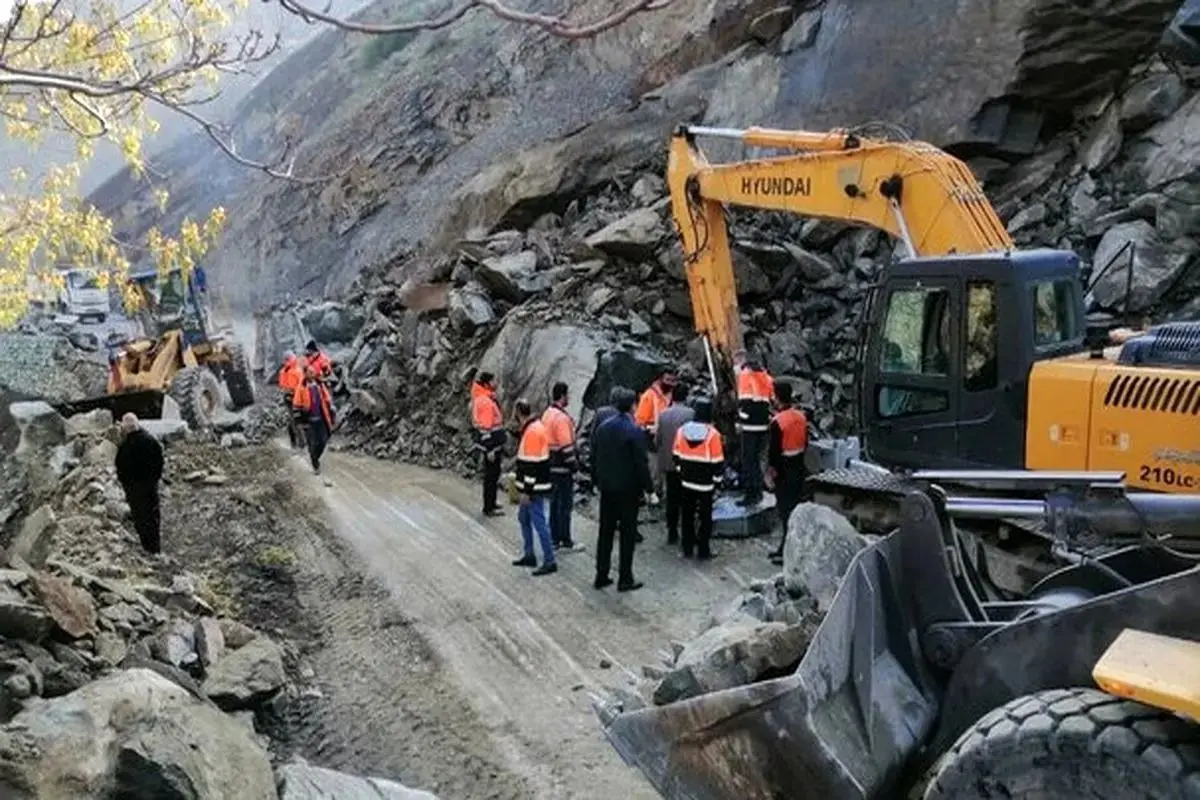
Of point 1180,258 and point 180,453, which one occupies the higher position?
point 1180,258

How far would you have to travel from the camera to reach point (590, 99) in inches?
883

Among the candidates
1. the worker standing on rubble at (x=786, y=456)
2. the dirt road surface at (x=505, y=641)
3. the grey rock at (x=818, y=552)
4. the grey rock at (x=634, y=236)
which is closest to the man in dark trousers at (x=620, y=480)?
the dirt road surface at (x=505, y=641)

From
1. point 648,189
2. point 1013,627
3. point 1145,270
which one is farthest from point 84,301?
point 1013,627

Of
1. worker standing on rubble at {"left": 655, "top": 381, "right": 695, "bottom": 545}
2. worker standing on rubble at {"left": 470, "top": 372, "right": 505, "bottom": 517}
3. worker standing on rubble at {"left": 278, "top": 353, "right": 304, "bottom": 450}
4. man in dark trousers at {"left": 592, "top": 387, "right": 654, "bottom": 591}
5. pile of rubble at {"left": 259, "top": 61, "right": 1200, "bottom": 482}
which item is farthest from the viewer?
worker standing on rubble at {"left": 278, "top": 353, "right": 304, "bottom": 450}

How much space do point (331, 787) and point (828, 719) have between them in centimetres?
263

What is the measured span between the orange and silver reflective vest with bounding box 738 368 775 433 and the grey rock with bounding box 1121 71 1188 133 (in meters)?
6.31

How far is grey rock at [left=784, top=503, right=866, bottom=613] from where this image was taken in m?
5.57

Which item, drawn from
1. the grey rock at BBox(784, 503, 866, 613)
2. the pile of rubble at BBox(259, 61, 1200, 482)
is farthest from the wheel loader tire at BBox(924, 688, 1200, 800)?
the pile of rubble at BBox(259, 61, 1200, 482)

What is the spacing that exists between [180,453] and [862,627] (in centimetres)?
1325

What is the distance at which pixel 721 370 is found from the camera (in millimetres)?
12242

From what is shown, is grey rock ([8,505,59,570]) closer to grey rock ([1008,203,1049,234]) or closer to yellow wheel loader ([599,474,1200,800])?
yellow wheel loader ([599,474,1200,800])

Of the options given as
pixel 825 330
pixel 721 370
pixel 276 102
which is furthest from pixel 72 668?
pixel 276 102

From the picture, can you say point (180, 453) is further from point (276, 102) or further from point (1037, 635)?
point (276, 102)

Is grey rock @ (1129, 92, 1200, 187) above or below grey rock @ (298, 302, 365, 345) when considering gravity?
above
